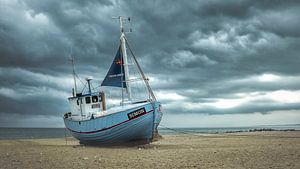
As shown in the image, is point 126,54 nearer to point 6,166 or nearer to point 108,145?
point 108,145

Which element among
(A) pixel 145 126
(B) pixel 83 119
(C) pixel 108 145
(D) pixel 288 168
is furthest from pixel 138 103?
(D) pixel 288 168

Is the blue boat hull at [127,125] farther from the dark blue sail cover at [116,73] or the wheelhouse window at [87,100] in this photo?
the dark blue sail cover at [116,73]

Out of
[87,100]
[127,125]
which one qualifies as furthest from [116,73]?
[127,125]

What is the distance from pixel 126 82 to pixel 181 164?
1598 centimetres

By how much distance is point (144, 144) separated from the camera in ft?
96.5

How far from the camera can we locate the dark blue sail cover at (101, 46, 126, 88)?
3194 cm

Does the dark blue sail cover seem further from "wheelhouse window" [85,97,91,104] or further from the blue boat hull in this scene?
the blue boat hull

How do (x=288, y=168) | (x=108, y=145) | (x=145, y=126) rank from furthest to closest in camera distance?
(x=108, y=145) < (x=145, y=126) < (x=288, y=168)

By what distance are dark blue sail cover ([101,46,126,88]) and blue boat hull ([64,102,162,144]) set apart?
3.93m

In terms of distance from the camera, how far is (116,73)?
32.2m

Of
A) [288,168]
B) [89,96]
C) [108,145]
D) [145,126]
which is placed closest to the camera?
[288,168]

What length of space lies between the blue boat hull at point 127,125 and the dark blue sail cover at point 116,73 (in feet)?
12.9

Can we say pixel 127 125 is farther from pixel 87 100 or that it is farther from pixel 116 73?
pixel 87 100

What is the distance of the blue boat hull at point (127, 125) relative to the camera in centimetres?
2784
